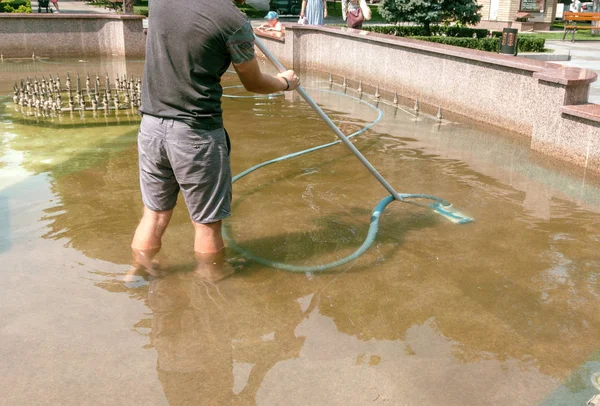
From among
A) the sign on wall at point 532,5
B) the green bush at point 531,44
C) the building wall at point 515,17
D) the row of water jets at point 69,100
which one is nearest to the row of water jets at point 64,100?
the row of water jets at point 69,100

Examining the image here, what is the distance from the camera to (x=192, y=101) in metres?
3.88

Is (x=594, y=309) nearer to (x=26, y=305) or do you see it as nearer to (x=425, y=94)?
(x=26, y=305)

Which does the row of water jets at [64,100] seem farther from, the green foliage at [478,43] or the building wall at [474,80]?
the green foliage at [478,43]

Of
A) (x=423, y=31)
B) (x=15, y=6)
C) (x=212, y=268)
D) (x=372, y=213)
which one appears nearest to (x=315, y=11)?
(x=423, y=31)

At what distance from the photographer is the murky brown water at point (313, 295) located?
3.46 meters

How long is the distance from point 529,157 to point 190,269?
496cm

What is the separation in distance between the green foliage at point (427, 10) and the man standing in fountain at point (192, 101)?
17183 mm

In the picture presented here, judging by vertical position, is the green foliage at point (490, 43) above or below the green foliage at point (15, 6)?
below

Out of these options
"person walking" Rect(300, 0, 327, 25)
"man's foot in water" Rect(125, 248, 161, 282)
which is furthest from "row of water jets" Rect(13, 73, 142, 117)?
"person walking" Rect(300, 0, 327, 25)

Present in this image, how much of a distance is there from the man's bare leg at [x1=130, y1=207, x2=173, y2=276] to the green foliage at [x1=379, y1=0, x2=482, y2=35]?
57.6 ft

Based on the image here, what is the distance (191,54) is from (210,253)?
143 centimetres

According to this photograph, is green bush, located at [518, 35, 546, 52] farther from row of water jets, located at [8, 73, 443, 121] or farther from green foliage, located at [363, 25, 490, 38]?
row of water jets, located at [8, 73, 443, 121]

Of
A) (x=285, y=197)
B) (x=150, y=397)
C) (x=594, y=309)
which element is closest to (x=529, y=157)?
(x=285, y=197)

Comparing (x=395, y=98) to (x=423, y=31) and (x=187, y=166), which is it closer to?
(x=187, y=166)
